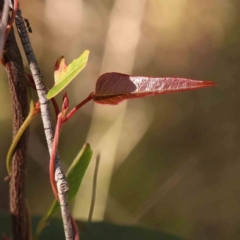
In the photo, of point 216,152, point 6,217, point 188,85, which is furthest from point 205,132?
point 6,217

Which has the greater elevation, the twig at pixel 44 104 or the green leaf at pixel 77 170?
the twig at pixel 44 104

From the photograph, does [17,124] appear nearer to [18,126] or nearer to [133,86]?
[18,126]

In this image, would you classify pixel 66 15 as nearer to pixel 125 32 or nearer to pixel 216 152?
pixel 125 32

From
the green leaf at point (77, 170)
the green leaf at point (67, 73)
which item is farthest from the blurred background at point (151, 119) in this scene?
the green leaf at point (67, 73)

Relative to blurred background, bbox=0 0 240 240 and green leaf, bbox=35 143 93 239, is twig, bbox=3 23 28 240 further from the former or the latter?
blurred background, bbox=0 0 240 240

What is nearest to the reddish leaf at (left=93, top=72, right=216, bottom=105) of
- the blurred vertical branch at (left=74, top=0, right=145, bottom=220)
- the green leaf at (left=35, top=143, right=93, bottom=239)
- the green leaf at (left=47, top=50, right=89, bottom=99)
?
the green leaf at (left=47, top=50, right=89, bottom=99)

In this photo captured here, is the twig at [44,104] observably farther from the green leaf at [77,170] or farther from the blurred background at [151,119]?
the blurred background at [151,119]
